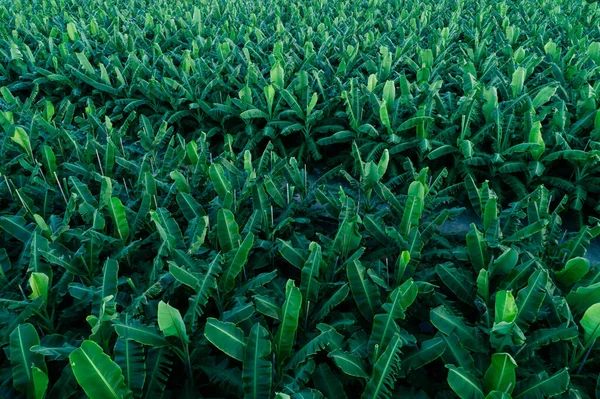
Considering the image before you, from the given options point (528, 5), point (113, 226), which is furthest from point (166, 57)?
point (528, 5)

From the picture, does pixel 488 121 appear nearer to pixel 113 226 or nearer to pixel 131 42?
pixel 113 226

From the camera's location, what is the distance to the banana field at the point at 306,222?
2.21 m

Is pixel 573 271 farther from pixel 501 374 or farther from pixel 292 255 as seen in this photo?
pixel 292 255

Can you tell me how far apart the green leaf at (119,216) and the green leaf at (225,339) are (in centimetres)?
118

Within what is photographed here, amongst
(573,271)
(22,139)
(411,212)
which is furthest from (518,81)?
(22,139)

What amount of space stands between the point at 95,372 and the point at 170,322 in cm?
39

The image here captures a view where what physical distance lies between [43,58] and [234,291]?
5.48 metres

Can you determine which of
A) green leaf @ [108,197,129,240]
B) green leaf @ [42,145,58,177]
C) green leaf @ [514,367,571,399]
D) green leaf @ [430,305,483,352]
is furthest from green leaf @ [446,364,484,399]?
green leaf @ [42,145,58,177]

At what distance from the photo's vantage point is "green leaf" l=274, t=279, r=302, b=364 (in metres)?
2.21

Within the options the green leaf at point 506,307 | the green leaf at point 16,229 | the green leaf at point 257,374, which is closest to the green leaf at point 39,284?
the green leaf at point 16,229

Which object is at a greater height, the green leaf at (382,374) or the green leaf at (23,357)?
the green leaf at (382,374)

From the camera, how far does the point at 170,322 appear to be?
7.09 feet

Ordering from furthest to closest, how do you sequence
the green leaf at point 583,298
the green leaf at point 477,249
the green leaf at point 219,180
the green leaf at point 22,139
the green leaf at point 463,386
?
the green leaf at point 22,139, the green leaf at point 219,180, the green leaf at point 477,249, the green leaf at point 583,298, the green leaf at point 463,386

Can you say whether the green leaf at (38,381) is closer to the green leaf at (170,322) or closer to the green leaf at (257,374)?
the green leaf at (170,322)
